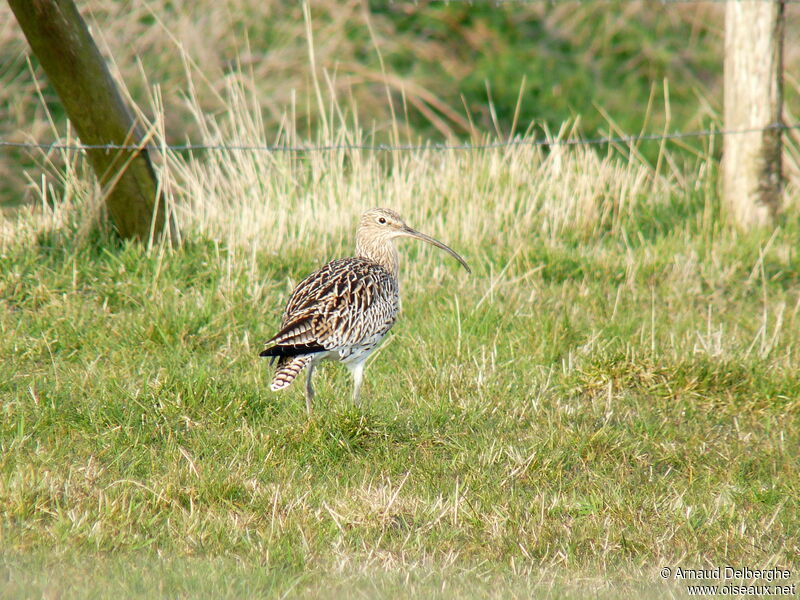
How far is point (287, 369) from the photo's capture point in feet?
17.4

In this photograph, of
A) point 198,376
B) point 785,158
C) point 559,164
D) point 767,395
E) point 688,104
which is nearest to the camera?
point 198,376

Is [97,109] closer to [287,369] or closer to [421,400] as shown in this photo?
[287,369]

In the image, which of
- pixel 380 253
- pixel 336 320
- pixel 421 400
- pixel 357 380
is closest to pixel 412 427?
pixel 421 400

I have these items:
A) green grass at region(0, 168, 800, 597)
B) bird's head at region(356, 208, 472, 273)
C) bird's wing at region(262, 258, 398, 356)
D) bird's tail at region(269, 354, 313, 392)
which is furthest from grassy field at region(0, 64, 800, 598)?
bird's head at region(356, 208, 472, 273)

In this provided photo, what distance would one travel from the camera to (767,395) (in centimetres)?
604

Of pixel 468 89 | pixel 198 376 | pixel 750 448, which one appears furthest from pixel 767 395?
pixel 468 89

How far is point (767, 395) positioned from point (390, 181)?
401cm

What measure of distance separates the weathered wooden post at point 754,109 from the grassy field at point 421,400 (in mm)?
270

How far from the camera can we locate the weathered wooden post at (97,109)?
263 inches

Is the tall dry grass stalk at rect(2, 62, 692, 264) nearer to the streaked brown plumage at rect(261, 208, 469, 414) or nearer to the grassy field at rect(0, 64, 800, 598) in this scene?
the grassy field at rect(0, 64, 800, 598)

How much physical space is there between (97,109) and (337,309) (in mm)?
2481

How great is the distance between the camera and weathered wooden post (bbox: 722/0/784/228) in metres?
8.43

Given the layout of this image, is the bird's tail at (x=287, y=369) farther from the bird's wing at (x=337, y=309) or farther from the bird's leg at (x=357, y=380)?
the bird's leg at (x=357, y=380)

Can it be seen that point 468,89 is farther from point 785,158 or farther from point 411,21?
point 785,158
